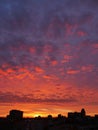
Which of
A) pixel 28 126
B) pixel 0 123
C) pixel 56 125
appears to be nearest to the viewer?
pixel 56 125

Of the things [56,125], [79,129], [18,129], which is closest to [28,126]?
[18,129]

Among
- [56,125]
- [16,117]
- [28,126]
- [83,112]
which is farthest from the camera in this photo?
[83,112]

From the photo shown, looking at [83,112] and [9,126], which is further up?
[83,112]

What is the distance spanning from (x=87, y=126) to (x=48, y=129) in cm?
1465

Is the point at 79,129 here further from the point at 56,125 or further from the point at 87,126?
the point at 56,125

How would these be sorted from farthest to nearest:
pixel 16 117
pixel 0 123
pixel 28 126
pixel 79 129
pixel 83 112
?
pixel 83 112, pixel 16 117, pixel 0 123, pixel 28 126, pixel 79 129

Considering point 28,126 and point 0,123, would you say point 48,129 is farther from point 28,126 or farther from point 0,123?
point 0,123

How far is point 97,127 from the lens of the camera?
9088 cm

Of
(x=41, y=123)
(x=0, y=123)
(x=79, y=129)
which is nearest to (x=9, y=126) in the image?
(x=0, y=123)

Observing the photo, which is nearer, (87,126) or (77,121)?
(87,126)

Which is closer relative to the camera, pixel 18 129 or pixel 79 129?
pixel 79 129

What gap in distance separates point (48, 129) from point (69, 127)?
1024cm

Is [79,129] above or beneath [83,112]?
beneath

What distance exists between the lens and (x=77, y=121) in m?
97.4
